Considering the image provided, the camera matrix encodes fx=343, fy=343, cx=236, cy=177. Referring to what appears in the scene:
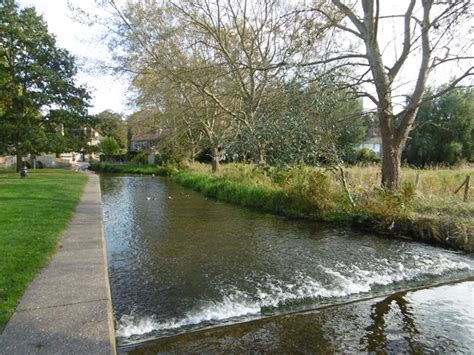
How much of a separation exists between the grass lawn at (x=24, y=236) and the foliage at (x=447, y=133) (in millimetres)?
25106

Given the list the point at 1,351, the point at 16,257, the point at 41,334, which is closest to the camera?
the point at 1,351

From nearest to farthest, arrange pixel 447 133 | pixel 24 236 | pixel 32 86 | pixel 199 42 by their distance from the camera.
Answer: pixel 24 236
pixel 199 42
pixel 32 86
pixel 447 133

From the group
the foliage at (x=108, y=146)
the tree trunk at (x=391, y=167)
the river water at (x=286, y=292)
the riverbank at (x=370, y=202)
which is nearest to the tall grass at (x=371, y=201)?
the riverbank at (x=370, y=202)

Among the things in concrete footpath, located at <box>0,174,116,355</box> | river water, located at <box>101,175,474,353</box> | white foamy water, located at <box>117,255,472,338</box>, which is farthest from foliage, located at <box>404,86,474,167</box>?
concrete footpath, located at <box>0,174,116,355</box>

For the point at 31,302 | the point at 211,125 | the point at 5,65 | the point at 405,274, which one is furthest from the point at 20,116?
the point at 405,274

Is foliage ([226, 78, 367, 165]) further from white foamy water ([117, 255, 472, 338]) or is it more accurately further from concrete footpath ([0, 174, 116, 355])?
concrete footpath ([0, 174, 116, 355])

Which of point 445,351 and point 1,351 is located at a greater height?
point 1,351

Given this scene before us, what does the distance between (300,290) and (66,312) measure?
317 cm

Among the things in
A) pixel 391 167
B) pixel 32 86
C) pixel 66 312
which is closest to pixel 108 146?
pixel 32 86

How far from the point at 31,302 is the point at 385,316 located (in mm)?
4238

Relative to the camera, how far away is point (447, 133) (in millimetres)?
25953

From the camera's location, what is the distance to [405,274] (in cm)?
589

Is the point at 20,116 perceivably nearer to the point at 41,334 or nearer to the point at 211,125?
the point at 211,125

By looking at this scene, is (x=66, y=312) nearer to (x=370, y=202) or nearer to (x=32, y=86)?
(x=370, y=202)
